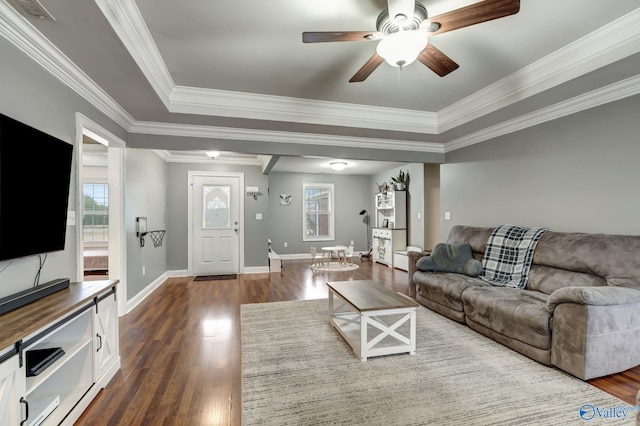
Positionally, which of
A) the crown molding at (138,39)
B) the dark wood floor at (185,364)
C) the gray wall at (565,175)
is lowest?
the dark wood floor at (185,364)

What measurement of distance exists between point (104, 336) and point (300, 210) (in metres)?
6.41

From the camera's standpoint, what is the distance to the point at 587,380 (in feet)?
6.95

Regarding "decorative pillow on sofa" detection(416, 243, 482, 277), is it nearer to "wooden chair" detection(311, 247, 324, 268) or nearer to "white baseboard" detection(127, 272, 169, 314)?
"wooden chair" detection(311, 247, 324, 268)

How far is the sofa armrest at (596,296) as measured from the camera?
205 cm

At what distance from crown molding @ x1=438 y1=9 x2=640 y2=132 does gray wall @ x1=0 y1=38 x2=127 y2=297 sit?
13.1ft

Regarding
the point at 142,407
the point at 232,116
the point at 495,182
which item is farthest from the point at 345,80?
the point at 142,407

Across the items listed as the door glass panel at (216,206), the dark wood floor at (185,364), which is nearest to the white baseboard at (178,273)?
the door glass panel at (216,206)

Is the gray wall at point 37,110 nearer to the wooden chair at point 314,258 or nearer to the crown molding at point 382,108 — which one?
the crown molding at point 382,108

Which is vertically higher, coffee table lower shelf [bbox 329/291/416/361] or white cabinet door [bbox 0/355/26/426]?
white cabinet door [bbox 0/355/26/426]

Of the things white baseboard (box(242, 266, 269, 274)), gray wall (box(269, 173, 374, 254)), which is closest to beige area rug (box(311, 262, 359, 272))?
white baseboard (box(242, 266, 269, 274))

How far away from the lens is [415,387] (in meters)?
2.07

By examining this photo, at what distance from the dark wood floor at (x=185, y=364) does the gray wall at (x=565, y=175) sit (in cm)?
146

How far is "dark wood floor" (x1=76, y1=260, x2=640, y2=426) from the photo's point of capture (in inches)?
73.0

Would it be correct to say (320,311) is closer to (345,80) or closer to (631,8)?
(345,80)
